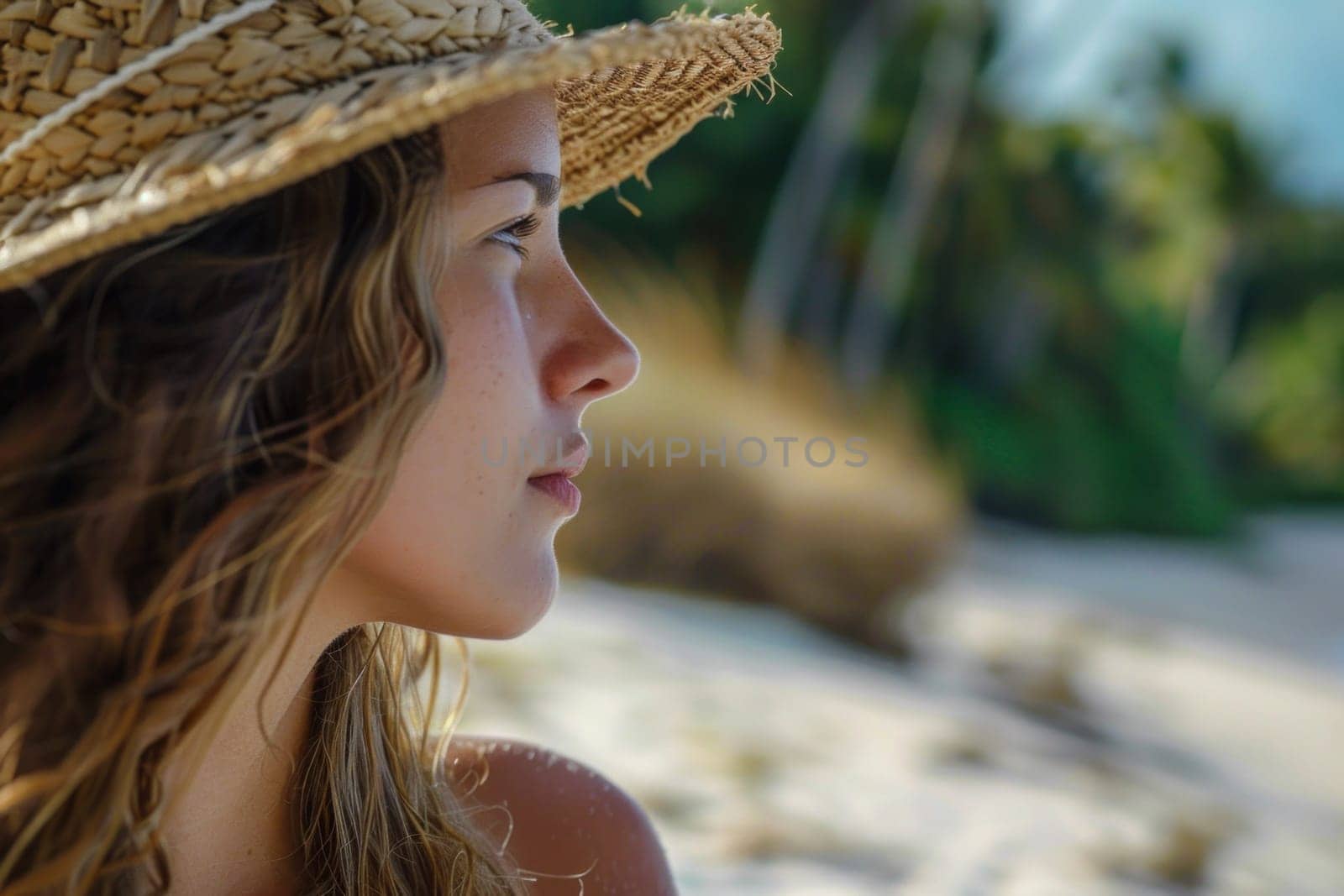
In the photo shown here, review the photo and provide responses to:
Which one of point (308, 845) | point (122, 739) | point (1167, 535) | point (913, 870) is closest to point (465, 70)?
point (122, 739)

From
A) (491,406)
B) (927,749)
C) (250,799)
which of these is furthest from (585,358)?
(927,749)

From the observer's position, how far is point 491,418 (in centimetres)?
112

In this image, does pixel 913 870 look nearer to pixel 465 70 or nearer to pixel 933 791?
pixel 933 791

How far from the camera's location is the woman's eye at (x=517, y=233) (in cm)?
116

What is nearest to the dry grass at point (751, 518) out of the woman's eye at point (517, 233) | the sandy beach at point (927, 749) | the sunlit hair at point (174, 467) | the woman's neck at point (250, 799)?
the sandy beach at point (927, 749)

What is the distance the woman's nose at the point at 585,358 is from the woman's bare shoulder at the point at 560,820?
0.50m

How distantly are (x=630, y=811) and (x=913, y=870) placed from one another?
1682mm

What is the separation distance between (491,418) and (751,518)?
190 inches

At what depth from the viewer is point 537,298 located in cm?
120

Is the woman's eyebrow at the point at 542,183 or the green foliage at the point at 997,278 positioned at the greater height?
the woman's eyebrow at the point at 542,183

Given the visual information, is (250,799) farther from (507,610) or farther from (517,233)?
(517,233)

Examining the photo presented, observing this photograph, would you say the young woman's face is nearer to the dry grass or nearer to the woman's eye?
the woman's eye

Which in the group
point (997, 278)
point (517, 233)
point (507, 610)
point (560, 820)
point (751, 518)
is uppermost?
point (517, 233)

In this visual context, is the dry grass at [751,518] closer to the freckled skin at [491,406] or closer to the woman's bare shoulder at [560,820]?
the woman's bare shoulder at [560,820]
